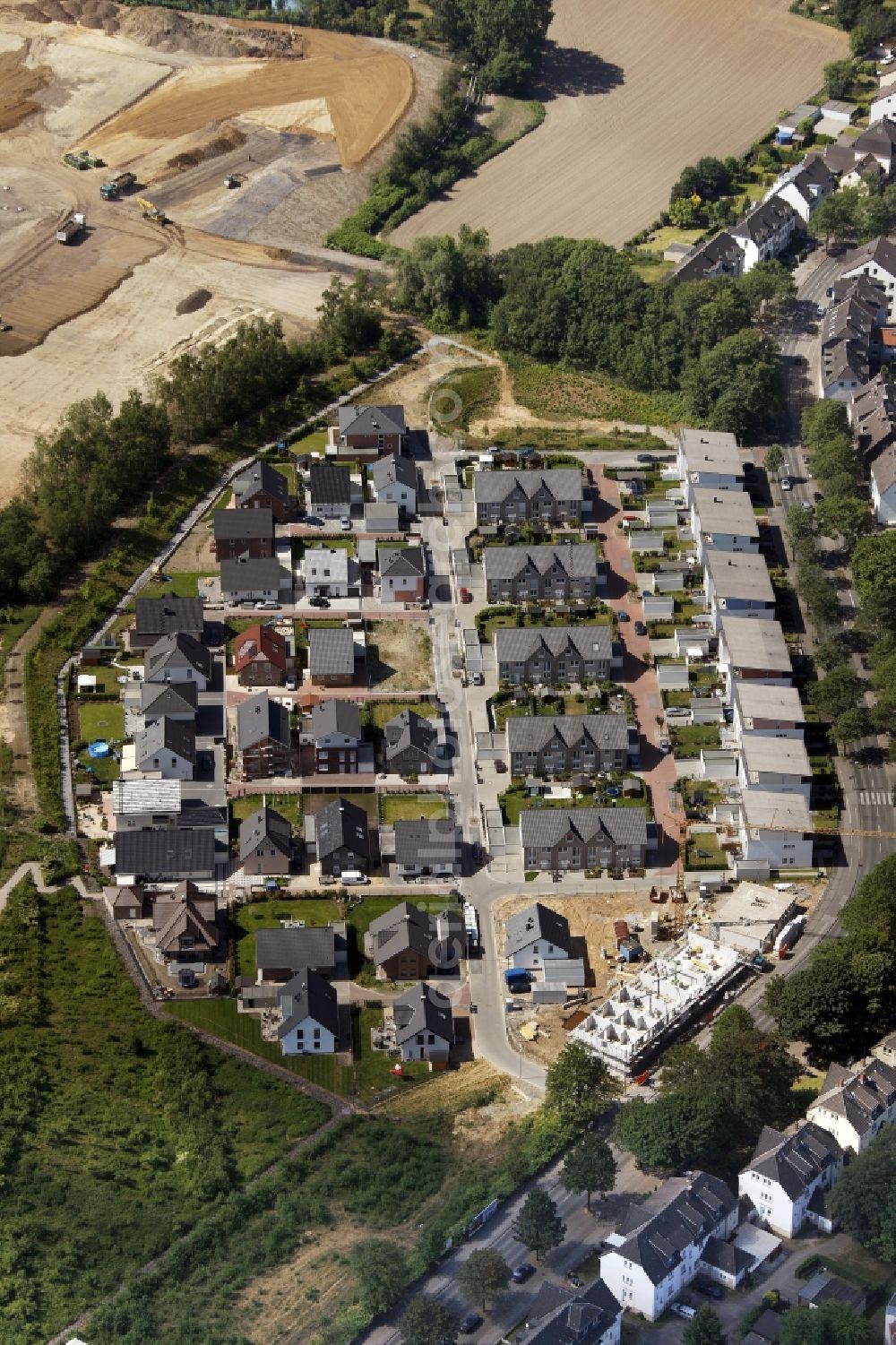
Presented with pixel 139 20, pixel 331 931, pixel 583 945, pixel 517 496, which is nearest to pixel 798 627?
pixel 517 496

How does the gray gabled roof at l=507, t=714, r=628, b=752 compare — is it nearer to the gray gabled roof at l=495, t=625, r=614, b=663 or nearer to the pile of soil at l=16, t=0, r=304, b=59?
the gray gabled roof at l=495, t=625, r=614, b=663

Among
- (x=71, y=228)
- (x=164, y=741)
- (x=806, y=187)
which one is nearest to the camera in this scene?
(x=164, y=741)

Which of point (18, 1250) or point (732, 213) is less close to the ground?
point (732, 213)

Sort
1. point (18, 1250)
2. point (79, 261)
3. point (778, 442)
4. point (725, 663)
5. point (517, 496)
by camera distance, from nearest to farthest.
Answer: point (18, 1250)
point (725, 663)
point (517, 496)
point (778, 442)
point (79, 261)

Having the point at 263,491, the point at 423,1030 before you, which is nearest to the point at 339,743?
the point at 423,1030

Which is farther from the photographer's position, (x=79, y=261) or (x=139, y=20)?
(x=139, y=20)

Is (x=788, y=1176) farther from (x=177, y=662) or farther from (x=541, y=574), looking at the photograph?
(x=541, y=574)

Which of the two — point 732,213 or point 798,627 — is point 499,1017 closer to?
point 798,627

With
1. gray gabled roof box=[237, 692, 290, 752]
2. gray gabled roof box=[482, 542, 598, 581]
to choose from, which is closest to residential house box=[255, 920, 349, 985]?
gray gabled roof box=[237, 692, 290, 752]
